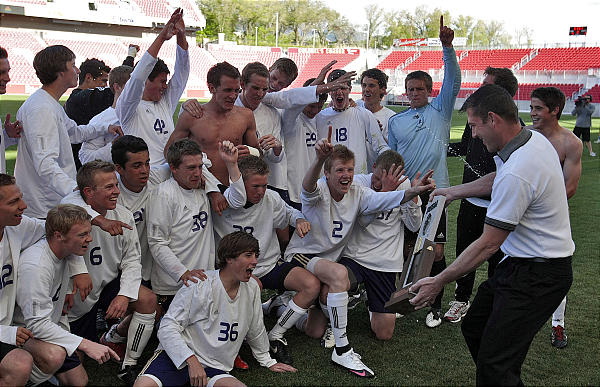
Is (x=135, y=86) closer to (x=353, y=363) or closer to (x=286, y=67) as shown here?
(x=286, y=67)

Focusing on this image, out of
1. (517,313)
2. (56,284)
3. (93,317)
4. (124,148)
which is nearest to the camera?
(517,313)

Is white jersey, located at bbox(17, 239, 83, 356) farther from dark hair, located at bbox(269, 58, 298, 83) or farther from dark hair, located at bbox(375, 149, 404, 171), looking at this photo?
dark hair, located at bbox(269, 58, 298, 83)

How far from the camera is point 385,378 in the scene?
4.41 m

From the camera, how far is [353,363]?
14.8 feet

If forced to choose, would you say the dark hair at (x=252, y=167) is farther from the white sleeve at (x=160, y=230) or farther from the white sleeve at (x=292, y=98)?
the white sleeve at (x=292, y=98)

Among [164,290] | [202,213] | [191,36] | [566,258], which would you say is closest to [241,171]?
[202,213]

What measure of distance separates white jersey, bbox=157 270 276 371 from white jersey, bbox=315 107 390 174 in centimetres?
268

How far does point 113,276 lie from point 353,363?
1970 mm

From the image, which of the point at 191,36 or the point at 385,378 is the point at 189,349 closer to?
the point at 385,378

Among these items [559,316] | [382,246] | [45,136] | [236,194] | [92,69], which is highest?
[92,69]

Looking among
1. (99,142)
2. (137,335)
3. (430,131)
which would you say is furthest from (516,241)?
(99,142)

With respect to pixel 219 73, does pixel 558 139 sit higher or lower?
lower

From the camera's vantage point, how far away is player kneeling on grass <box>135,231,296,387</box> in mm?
3928

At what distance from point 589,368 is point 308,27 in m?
93.0
